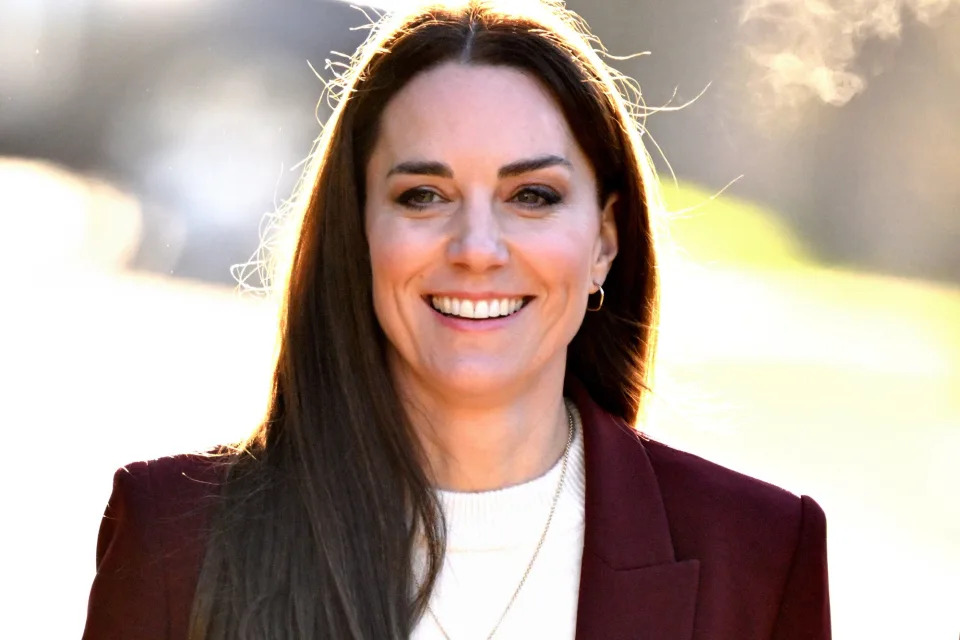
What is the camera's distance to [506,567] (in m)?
2.09

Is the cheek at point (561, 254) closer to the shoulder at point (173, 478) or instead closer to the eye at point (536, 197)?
the eye at point (536, 197)

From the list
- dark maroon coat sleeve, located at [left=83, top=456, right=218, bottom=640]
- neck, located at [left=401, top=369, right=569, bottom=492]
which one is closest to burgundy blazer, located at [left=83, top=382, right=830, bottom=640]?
dark maroon coat sleeve, located at [left=83, top=456, right=218, bottom=640]

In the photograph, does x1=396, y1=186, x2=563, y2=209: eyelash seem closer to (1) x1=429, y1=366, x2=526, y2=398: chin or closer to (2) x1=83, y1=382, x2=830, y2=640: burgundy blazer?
(1) x1=429, y1=366, x2=526, y2=398: chin

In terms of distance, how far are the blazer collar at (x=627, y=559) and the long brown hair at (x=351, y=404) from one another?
23 centimetres

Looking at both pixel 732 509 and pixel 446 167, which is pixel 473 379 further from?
pixel 732 509

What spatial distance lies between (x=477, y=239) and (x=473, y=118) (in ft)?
0.58

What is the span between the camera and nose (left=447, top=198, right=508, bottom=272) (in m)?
1.97

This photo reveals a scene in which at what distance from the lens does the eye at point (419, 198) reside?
2029 mm

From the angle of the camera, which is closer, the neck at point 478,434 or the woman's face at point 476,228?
the woman's face at point 476,228

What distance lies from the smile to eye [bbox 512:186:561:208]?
0.45ft

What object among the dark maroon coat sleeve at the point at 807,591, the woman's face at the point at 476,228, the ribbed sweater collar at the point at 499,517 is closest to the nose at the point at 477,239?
the woman's face at the point at 476,228

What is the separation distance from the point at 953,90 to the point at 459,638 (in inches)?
174

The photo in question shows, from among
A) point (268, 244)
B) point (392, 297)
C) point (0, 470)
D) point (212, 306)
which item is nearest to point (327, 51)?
point (212, 306)

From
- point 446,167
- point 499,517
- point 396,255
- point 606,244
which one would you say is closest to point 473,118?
point 446,167
